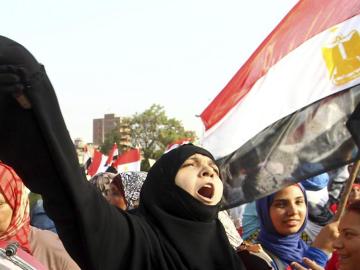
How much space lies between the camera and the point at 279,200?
10.9 feet

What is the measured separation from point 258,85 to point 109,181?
4.87 ft

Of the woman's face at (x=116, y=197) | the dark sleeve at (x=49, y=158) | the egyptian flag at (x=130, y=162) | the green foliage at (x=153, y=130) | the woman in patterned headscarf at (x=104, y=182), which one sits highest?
the dark sleeve at (x=49, y=158)

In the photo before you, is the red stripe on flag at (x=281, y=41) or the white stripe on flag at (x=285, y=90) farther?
the red stripe on flag at (x=281, y=41)

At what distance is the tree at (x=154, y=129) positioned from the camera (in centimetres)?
6050

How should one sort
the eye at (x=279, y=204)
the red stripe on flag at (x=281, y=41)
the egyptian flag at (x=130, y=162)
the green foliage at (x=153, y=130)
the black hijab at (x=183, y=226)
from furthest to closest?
the green foliage at (x=153, y=130) → the egyptian flag at (x=130, y=162) → the red stripe on flag at (x=281, y=41) → the eye at (x=279, y=204) → the black hijab at (x=183, y=226)

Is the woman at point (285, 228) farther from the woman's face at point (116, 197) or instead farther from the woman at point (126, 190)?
the woman's face at point (116, 197)

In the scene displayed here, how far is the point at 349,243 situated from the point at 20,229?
1540mm

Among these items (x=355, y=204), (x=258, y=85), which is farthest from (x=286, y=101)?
(x=355, y=204)

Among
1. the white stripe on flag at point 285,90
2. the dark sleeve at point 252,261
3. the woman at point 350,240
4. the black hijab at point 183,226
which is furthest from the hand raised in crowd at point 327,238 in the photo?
the black hijab at point 183,226

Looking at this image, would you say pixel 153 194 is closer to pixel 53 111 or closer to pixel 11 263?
pixel 11 263

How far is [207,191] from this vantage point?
210 centimetres

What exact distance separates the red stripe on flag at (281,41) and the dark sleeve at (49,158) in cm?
234

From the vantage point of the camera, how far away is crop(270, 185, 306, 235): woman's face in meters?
3.19

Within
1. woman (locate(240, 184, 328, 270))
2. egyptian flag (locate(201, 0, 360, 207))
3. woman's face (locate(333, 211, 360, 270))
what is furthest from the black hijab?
egyptian flag (locate(201, 0, 360, 207))
